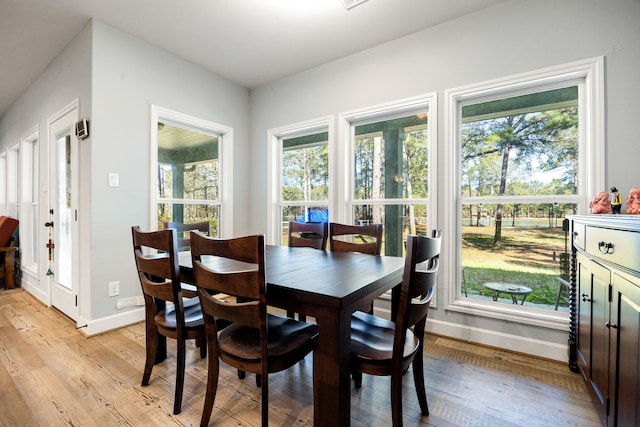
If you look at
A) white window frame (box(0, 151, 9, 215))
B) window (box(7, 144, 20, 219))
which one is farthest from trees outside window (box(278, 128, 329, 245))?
white window frame (box(0, 151, 9, 215))

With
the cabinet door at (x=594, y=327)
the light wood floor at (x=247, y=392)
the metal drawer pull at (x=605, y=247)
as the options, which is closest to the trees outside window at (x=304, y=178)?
the light wood floor at (x=247, y=392)

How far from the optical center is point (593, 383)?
1.43 metres

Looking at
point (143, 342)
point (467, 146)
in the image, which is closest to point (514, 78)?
point (467, 146)

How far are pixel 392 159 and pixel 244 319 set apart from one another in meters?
2.20

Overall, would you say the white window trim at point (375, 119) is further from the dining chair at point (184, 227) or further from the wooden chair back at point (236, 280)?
the wooden chair back at point (236, 280)

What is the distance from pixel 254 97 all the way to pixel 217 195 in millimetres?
1376

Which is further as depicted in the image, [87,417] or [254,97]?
[254,97]

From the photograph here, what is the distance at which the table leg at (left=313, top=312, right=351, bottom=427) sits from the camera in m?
1.10

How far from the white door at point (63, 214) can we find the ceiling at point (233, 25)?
27.9 inches

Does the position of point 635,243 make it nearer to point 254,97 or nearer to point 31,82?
point 254,97

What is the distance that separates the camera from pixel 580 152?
2061 millimetres

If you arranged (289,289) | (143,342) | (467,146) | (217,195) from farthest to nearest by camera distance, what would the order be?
(217,195) < (467,146) < (143,342) < (289,289)

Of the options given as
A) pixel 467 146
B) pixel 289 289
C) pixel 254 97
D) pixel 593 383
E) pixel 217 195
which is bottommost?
pixel 593 383

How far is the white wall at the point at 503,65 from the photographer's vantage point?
1.87 metres
